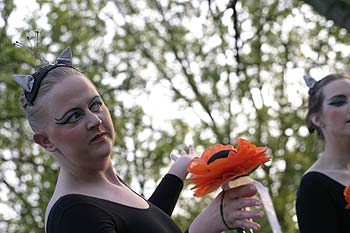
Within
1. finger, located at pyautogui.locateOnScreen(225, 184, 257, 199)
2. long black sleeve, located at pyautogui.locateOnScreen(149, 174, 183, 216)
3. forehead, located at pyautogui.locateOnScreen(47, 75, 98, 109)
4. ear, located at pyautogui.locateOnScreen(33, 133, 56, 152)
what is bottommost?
long black sleeve, located at pyautogui.locateOnScreen(149, 174, 183, 216)

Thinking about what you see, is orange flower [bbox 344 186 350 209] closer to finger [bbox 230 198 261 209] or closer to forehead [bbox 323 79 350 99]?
forehead [bbox 323 79 350 99]

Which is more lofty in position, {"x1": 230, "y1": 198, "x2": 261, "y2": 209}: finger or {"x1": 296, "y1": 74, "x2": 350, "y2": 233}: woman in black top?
{"x1": 230, "y1": 198, "x2": 261, "y2": 209}: finger

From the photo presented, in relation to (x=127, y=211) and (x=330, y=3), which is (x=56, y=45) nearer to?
(x=330, y=3)

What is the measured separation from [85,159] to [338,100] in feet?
5.46

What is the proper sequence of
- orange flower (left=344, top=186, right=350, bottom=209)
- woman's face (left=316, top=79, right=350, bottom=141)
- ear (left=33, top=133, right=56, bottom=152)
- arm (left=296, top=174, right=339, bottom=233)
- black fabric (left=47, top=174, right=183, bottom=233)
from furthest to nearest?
woman's face (left=316, top=79, right=350, bottom=141), arm (left=296, top=174, right=339, bottom=233), orange flower (left=344, top=186, right=350, bottom=209), ear (left=33, top=133, right=56, bottom=152), black fabric (left=47, top=174, right=183, bottom=233)

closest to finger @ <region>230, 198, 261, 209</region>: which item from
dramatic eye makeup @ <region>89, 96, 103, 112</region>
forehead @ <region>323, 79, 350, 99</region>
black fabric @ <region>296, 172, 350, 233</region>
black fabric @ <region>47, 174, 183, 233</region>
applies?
black fabric @ <region>47, 174, 183, 233</region>

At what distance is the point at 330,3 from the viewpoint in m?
3.05

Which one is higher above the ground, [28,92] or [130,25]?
[28,92]

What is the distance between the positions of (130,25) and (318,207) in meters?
7.14

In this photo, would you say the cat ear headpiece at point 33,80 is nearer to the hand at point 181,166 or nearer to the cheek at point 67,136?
the cheek at point 67,136

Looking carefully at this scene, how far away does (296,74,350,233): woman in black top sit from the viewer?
353 centimetres

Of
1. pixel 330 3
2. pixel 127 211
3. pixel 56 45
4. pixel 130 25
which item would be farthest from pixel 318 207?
pixel 130 25

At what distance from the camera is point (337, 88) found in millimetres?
3770

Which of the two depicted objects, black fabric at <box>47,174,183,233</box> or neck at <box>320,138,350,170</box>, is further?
neck at <box>320,138,350,170</box>
